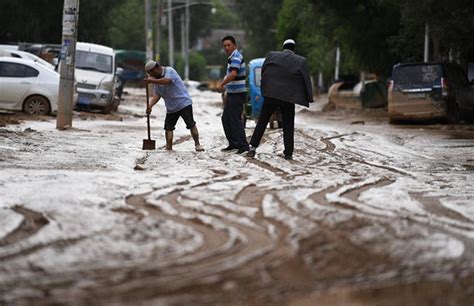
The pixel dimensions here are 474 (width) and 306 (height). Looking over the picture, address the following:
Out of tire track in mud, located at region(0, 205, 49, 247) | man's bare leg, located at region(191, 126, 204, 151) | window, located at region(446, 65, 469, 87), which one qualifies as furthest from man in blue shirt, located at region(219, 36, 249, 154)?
window, located at region(446, 65, 469, 87)

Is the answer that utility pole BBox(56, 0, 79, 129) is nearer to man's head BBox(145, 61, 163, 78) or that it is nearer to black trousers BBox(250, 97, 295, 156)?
man's head BBox(145, 61, 163, 78)

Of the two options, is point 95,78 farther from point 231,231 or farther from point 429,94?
point 231,231

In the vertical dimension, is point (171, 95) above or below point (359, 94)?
above

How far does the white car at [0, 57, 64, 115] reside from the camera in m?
26.1

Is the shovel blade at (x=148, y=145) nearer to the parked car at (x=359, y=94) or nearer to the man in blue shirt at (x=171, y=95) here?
the man in blue shirt at (x=171, y=95)

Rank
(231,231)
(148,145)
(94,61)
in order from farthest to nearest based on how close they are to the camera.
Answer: (94,61)
(148,145)
(231,231)

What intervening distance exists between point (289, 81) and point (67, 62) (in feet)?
28.1

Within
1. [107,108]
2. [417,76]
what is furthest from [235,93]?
[107,108]

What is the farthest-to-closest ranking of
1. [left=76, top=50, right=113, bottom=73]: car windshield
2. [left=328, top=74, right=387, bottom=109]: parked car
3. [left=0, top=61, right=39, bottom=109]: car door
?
[left=328, top=74, right=387, bottom=109]: parked car
[left=76, top=50, right=113, bottom=73]: car windshield
[left=0, top=61, right=39, bottom=109]: car door

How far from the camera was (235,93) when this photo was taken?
589 inches

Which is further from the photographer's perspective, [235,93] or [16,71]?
[16,71]

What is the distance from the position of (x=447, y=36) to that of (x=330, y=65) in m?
40.6

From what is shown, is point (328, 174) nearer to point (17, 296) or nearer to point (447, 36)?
point (17, 296)

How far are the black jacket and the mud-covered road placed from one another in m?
0.82
